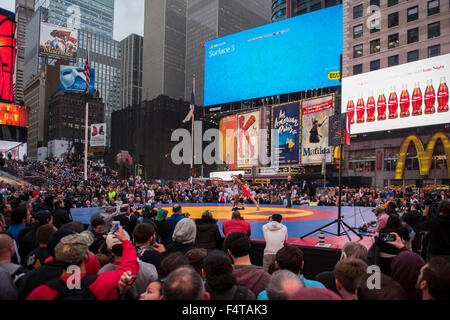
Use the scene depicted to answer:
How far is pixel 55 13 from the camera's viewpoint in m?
157

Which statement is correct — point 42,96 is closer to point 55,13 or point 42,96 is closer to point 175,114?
point 55,13

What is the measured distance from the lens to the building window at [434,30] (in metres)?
Answer: 38.3

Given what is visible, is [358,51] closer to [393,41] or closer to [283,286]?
[393,41]

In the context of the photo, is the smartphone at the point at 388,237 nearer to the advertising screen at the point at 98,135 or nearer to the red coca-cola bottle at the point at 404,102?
the advertising screen at the point at 98,135

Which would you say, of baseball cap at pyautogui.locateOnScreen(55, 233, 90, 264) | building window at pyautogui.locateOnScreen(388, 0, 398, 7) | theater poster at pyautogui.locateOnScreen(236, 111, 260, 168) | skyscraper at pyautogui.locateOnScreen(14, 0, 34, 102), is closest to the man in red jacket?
baseball cap at pyautogui.locateOnScreen(55, 233, 90, 264)

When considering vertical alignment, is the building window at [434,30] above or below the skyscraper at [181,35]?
below

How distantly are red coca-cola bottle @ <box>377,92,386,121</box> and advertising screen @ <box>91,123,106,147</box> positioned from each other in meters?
34.2

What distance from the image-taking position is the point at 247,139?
58.3 metres

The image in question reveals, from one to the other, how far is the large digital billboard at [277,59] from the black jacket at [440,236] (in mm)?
45285

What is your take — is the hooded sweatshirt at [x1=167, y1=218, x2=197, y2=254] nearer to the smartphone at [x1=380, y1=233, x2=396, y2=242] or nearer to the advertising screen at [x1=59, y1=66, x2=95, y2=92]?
the smartphone at [x1=380, y1=233, x2=396, y2=242]

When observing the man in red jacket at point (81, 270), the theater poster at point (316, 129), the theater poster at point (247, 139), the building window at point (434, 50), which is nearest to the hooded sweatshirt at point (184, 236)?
the man in red jacket at point (81, 270)
